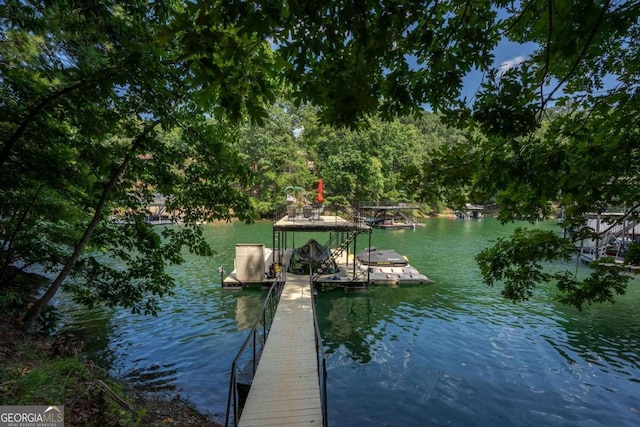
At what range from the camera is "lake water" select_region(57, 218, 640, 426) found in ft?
26.9

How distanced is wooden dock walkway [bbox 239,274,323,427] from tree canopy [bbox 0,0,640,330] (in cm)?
317

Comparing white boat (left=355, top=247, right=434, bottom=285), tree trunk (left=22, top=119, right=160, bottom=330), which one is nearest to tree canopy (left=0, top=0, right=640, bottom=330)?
tree trunk (left=22, top=119, right=160, bottom=330)

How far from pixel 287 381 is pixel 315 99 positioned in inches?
232

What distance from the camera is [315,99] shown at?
3.07m

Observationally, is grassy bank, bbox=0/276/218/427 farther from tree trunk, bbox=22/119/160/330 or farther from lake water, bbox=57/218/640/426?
lake water, bbox=57/218/640/426

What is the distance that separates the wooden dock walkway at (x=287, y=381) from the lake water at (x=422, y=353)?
1.47 meters

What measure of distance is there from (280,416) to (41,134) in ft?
20.8

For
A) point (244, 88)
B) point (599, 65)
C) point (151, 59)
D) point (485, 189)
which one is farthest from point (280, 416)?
point (599, 65)

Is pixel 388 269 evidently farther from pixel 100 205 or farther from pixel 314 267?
pixel 100 205

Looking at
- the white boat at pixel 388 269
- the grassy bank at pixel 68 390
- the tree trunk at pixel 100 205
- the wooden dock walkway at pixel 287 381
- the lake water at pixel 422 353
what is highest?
the tree trunk at pixel 100 205

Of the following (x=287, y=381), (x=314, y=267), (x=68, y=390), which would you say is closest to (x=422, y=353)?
(x=287, y=381)

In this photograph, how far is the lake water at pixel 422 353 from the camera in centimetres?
821

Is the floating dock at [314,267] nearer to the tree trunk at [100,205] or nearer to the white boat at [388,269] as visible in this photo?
the white boat at [388,269]

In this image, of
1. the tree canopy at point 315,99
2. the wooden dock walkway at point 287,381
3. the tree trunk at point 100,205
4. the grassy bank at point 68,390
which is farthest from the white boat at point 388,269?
the tree trunk at point 100,205
